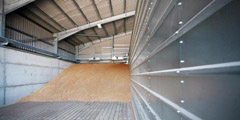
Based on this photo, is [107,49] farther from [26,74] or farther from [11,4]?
[11,4]

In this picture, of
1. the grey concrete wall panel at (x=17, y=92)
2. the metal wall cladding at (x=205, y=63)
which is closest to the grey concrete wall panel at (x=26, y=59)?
the grey concrete wall panel at (x=17, y=92)

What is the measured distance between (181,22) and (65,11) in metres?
12.1

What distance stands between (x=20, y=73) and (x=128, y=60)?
28.9 ft

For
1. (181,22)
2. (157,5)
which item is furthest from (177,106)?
(157,5)

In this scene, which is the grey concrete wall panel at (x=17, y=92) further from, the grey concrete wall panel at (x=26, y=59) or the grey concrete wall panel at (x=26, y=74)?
the grey concrete wall panel at (x=26, y=59)

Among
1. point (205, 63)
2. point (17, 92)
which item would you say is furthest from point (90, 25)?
point (205, 63)

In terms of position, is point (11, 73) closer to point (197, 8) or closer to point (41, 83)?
point (41, 83)

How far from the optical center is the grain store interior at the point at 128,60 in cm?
54

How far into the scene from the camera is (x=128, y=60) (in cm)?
1212

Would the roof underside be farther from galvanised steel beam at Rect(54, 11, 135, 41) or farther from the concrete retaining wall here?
the concrete retaining wall

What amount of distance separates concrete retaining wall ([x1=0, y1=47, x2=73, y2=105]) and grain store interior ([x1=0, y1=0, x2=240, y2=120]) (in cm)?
7

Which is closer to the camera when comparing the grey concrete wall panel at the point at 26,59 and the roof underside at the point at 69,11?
the grey concrete wall panel at the point at 26,59

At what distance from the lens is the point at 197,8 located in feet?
2.26

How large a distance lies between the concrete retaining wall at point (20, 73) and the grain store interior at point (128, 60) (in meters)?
0.07
